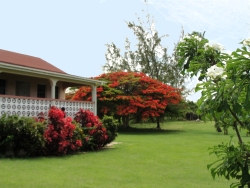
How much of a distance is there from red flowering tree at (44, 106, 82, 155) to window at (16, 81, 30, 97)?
4.76 m

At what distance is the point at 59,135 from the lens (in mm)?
11820

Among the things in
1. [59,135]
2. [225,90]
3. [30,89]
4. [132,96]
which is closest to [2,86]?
[30,89]

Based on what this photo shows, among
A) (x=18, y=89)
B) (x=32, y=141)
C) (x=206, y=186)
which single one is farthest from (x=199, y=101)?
(x=18, y=89)

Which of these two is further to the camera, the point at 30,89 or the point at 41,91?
the point at 41,91

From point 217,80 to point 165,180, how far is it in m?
5.28

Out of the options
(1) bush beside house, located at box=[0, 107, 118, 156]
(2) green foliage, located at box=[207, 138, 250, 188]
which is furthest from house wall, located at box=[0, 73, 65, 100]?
(2) green foliage, located at box=[207, 138, 250, 188]

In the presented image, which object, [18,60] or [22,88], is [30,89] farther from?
[18,60]

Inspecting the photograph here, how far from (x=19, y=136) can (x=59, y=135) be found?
1.52 metres

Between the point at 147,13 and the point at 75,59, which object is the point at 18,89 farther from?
the point at 147,13

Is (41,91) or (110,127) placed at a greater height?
(41,91)

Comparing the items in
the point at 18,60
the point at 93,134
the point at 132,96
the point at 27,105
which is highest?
the point at 18,60

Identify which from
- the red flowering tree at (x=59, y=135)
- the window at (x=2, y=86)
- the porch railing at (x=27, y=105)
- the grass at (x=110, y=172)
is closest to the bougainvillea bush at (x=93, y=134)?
the red flowering tree at (x=59, y=135)

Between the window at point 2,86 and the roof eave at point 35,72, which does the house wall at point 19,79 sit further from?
the roof eave at point 35,72

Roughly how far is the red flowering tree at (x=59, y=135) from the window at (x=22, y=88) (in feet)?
15.6
